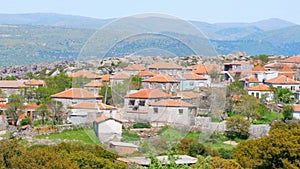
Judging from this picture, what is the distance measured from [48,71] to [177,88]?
3463cm

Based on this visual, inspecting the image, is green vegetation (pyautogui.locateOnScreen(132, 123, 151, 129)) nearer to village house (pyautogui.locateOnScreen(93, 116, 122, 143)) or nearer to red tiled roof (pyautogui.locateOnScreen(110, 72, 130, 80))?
village house (pyautogui.locateOnScreen(93, 116, 122, 143))

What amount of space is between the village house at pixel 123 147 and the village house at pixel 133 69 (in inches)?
30.9

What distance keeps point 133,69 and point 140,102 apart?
2.24ft

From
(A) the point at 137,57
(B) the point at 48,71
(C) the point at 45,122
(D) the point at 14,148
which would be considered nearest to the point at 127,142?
(A) the point at 137,57

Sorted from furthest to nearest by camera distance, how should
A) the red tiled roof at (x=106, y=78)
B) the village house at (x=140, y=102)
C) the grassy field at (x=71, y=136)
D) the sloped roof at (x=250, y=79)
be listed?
the sloped roof at (x=250, y=79) → the grassy field at (x=71, y=136) → the red tiled roof at (x=106, y=78) → the village house at (x=140, y=102)

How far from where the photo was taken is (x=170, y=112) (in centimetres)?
639

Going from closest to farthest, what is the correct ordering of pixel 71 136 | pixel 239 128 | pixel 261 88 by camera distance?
pixel 71 136 → pixel 239 128 → pixel 261 88

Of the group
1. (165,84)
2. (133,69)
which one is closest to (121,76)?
(133,69)

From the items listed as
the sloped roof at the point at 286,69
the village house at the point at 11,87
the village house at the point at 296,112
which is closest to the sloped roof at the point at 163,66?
the village house at the point at 296,112

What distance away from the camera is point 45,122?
21.2m

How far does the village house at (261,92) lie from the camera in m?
25.3

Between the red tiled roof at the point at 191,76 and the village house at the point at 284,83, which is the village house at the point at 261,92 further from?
the red tiled roof at the point at 191,76

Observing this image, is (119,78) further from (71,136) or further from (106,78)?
(71,136)

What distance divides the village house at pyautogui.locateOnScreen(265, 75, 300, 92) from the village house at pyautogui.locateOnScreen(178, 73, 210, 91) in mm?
20392
